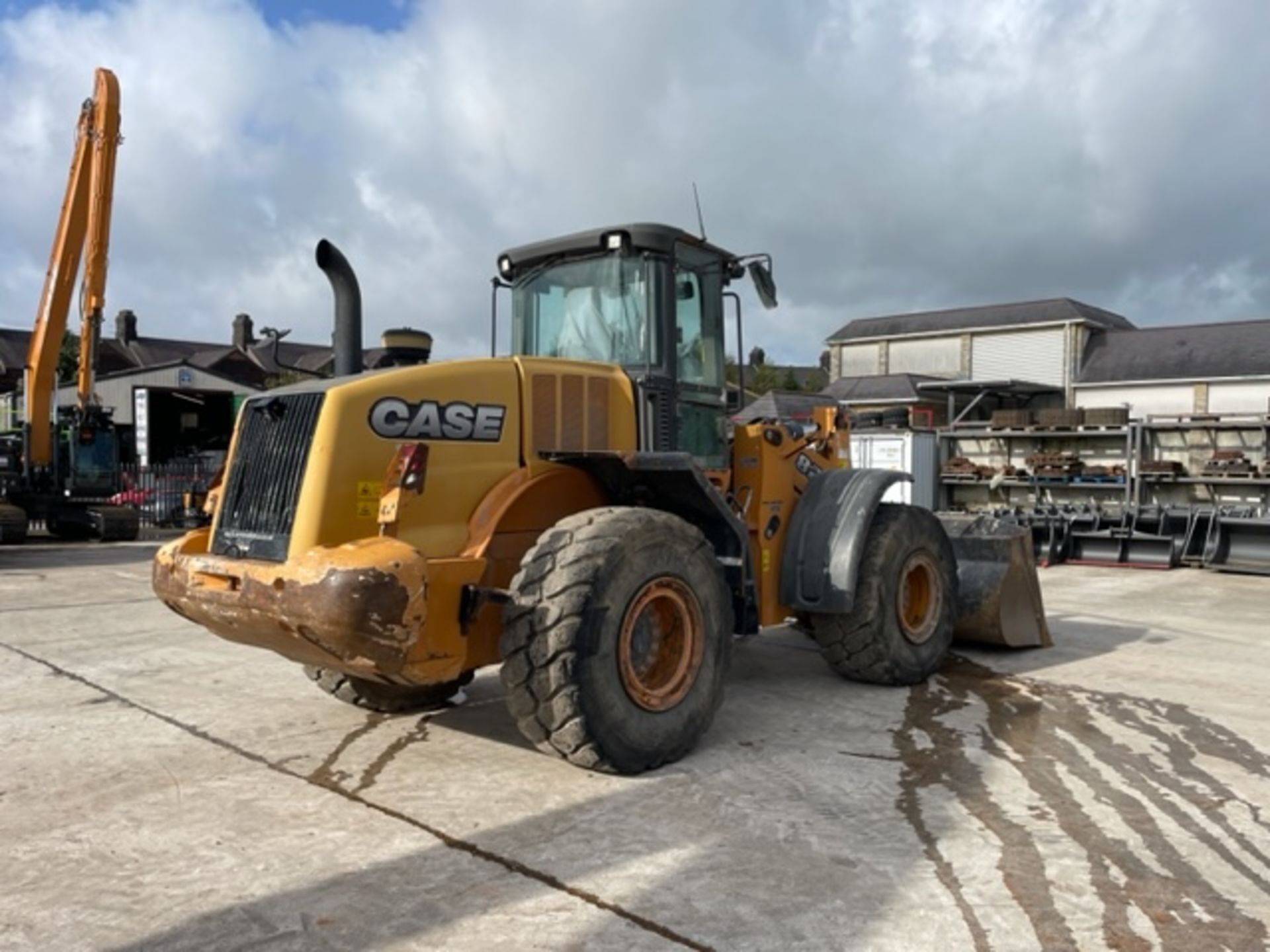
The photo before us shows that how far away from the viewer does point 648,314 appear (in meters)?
5.61

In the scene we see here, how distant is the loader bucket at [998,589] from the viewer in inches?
304

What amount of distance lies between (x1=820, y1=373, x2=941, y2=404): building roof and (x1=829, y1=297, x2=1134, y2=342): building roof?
2.95 meters

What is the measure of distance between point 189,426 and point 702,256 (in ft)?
71.9

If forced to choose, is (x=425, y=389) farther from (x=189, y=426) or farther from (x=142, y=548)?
(x=189, y=426)

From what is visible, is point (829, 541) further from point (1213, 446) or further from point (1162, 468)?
point (1213, 446)

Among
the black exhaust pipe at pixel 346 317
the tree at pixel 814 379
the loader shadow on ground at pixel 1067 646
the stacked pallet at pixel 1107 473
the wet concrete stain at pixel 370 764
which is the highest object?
the tree at pixel 814 379

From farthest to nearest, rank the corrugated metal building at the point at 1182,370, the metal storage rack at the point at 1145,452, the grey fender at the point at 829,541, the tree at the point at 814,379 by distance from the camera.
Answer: the tree at the point at 814,379 < the corrugated metal building at the point at 1182,370 < the metal storage rack at the point at 1145,452 < the grey fender at the point at 829,541

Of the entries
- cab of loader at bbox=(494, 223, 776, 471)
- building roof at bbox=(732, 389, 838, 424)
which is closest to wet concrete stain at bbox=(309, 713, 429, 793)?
cab of loader at bbox=(494, 223, 776, 471)

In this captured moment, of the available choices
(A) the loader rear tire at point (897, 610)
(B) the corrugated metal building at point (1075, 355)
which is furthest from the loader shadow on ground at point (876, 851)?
(B) the corrugated metal building at point (1075, 355)

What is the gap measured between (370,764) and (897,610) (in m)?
3.30

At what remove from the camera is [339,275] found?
5.26 metres

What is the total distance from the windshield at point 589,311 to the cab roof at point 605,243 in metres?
0.07

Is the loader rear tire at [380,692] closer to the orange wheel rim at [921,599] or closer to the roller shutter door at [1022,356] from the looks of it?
the orange wheel rim at [921,599]

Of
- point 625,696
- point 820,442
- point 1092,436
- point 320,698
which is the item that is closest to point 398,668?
point 625,696
